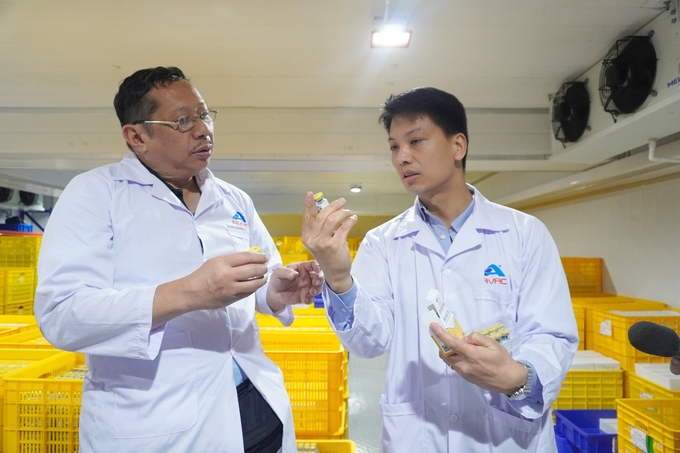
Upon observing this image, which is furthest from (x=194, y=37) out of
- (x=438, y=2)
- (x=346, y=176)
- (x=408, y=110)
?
(x=346, y=176)

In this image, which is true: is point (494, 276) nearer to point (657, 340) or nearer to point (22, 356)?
point (657, 340)

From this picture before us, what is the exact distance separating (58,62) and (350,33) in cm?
243

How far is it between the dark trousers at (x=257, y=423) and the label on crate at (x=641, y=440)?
209cm

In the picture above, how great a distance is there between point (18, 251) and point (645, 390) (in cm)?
847

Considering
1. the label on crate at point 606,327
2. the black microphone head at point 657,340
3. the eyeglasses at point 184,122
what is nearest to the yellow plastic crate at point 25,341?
the eyeglasses at point 184,122

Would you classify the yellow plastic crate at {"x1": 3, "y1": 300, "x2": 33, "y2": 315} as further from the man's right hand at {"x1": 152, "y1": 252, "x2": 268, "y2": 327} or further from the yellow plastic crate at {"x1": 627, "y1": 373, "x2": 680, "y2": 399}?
the yellow plastic crate at {"x1": 627, "y1": 373, "x2": 680, "y2": 399}

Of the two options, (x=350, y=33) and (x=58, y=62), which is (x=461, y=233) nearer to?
(x=350, y=33)

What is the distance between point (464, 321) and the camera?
4.31 feet

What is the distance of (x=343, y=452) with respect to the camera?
2271mm

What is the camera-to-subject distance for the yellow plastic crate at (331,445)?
2271 millimetres

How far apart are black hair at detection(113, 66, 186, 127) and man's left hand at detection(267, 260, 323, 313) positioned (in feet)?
2.21

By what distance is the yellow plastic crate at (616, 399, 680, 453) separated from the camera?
82.5 inches

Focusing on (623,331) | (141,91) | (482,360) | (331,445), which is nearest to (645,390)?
(623,331)

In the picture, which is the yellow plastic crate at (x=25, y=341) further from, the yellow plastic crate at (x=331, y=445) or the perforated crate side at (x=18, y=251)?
the perforated crate side at (x=18, y=251)
